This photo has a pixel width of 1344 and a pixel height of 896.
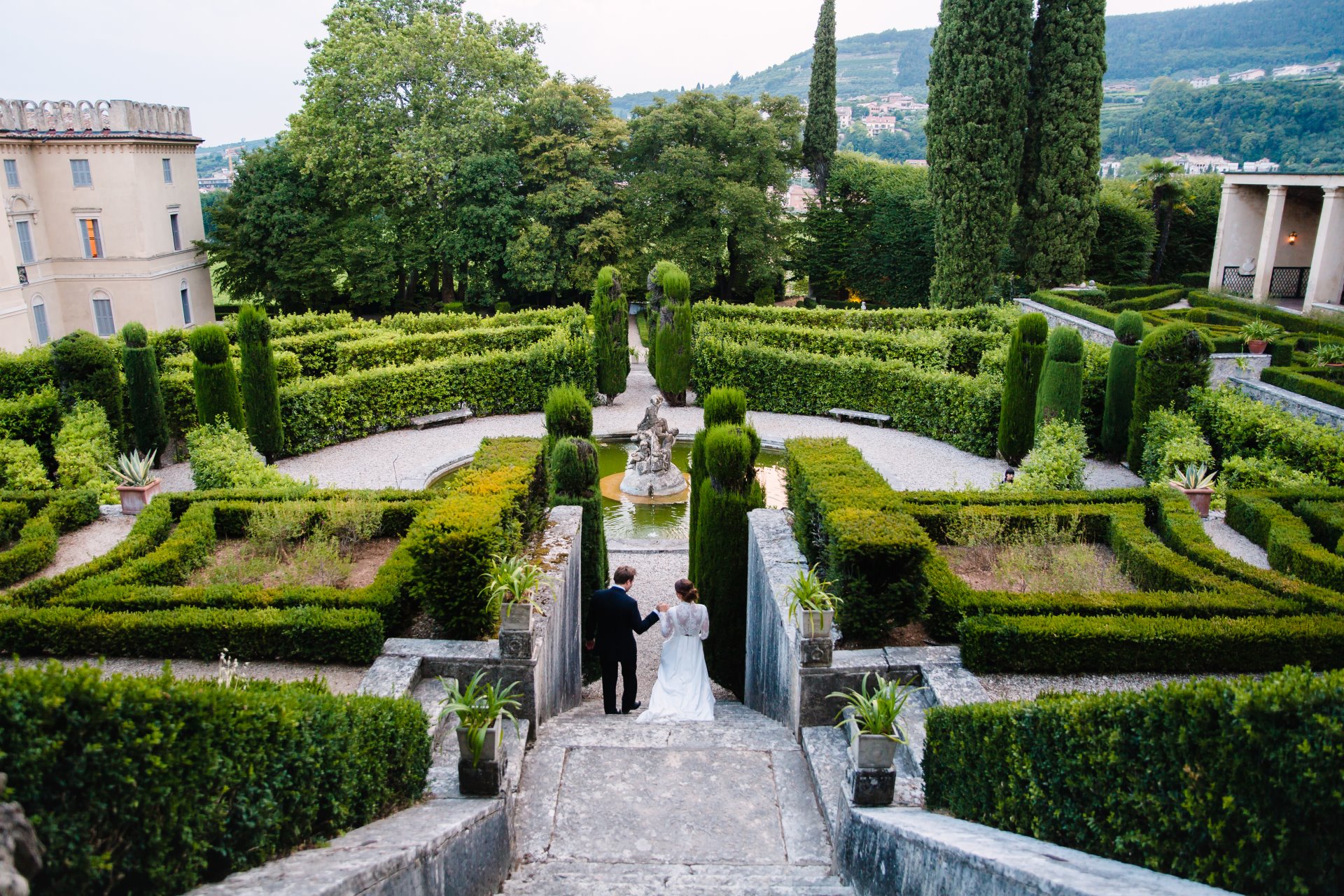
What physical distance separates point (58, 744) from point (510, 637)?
3988mm

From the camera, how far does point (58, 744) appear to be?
323 centimetres

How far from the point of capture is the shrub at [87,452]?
13.3 m

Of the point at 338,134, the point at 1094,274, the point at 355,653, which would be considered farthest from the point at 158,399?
the point at 1094,274

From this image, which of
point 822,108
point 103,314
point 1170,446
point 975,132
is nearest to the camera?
point 1170,446

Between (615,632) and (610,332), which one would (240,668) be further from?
(610,332)

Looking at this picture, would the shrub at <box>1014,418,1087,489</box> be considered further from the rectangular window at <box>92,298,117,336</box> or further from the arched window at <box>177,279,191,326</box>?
the arched window at <box>177,279,191,326</box>

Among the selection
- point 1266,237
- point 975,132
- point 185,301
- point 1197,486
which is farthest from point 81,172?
point 1266,237

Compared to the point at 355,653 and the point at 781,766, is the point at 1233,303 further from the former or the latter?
the point at 355,653

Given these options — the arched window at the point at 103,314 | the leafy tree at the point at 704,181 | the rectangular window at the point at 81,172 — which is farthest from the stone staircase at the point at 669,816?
the rectangular window at the point at 81,172

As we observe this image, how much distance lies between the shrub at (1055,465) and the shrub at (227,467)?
10628 millimetres

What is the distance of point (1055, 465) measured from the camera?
1334cm

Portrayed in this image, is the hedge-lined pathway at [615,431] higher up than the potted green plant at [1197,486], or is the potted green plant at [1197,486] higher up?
the potted green plant at [1197,486]

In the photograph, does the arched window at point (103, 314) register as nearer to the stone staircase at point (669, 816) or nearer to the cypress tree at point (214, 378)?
the cypress tree at point (214, 378)

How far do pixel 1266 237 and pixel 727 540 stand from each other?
2519 centimetres
